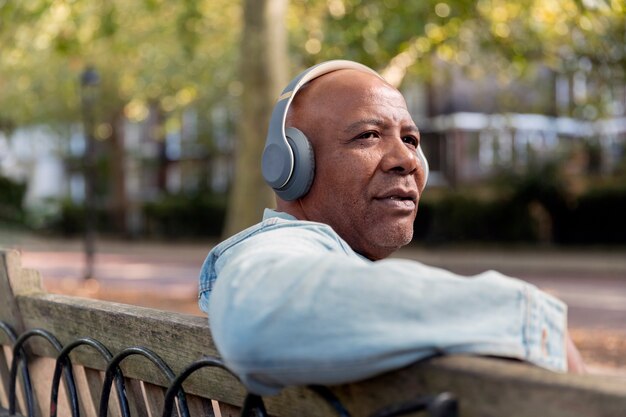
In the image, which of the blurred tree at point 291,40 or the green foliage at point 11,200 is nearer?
the blurred tree at point 291,40

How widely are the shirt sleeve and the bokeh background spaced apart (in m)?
6.61

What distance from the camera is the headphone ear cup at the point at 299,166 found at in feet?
6.39

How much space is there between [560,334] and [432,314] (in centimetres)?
21

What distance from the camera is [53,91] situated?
92.2 feet

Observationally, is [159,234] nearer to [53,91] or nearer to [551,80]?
[53,91]

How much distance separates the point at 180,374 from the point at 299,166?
0.46 m

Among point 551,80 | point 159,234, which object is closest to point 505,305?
point 551,80

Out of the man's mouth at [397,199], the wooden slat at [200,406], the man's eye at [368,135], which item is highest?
the man's eye at [368,135]

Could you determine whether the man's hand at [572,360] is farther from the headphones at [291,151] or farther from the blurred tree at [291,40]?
the blurred tree at [291,40]

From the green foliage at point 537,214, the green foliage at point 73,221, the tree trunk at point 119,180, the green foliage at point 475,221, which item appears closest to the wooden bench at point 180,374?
the green foliage at point 537,214

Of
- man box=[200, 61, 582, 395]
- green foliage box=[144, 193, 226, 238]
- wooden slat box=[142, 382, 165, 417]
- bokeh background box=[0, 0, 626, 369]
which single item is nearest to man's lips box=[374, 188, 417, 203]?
man box=[200, 61, 582, 395]

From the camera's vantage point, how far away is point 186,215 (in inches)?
1351

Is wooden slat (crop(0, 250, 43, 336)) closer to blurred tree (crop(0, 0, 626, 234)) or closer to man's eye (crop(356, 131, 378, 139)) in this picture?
man's eye (crop(356, 131, 378, 139))

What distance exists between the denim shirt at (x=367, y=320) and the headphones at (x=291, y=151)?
21.4 inches
